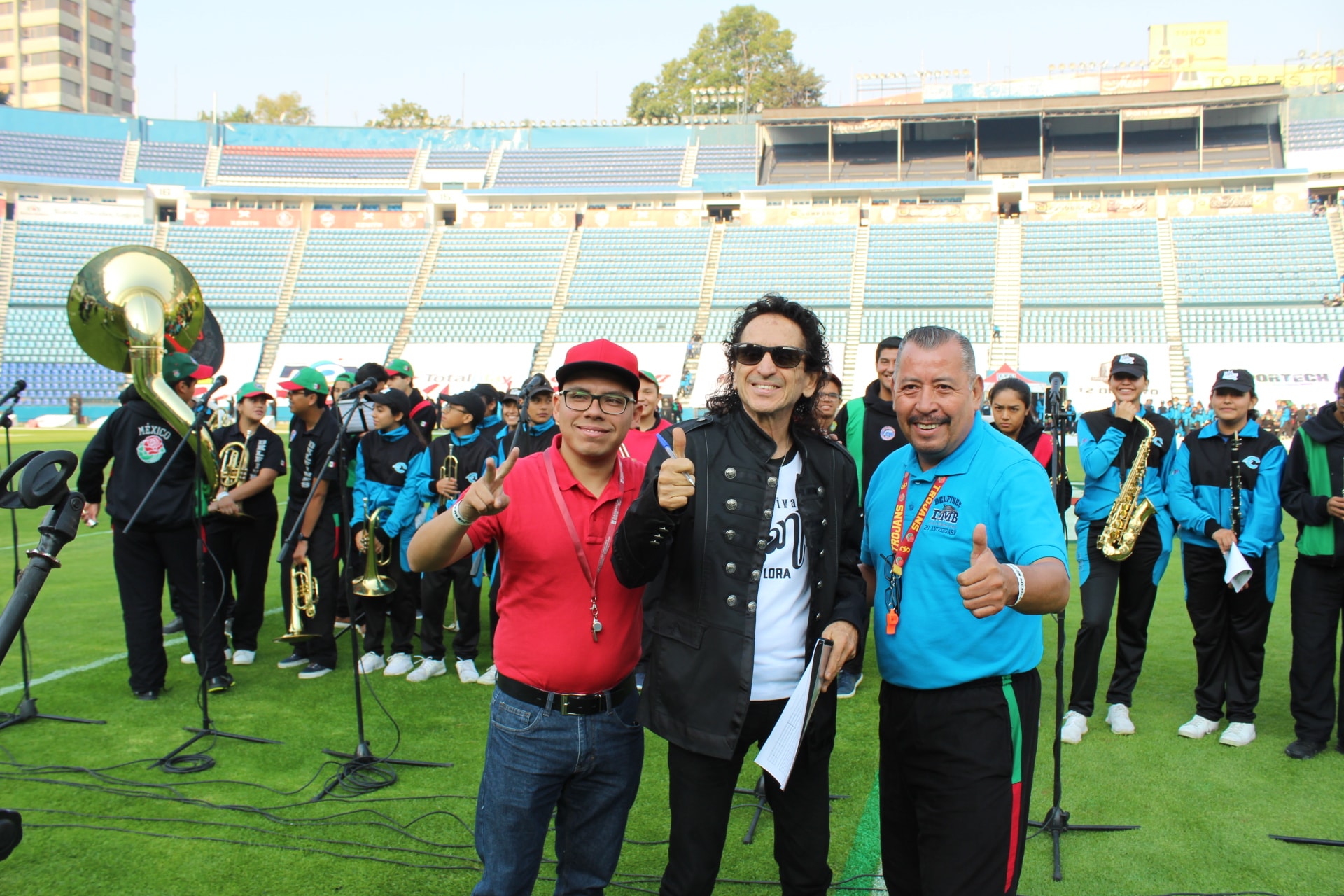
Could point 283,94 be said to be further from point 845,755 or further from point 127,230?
point 845,755

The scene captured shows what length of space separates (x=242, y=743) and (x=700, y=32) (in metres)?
67.7

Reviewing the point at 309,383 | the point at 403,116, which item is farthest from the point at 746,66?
the point at 309,383

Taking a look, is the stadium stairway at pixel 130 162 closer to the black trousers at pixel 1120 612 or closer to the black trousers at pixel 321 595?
the black trousers at pixel 321 595

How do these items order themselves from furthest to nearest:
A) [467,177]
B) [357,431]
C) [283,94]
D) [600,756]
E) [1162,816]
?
[283,94], [467,177], [357,431], [1162,816], [600,756]

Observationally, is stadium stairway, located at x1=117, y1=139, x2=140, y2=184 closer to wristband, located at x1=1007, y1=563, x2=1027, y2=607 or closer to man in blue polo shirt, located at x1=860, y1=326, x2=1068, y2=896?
man in blue polo shirt, located at x1=860, y1=326, x2=1068, y2=896

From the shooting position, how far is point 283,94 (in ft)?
230

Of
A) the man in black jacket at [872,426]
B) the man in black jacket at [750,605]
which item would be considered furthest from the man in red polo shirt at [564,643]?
the man in black jacket at [872,426]

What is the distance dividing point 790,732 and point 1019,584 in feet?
2.27

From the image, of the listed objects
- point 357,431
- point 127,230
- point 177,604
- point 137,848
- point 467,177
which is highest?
point 467,177

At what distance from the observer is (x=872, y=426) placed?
5414 millimetres

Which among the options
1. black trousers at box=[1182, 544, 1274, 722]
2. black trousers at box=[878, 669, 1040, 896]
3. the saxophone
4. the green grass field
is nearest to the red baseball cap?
black trousers at box=[878, 669, 1040, 896]

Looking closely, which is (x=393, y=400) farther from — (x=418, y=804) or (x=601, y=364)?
(x=601, y=364)

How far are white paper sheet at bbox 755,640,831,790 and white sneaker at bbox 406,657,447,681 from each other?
165 inches

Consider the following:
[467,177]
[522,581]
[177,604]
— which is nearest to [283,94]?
[467,177]
